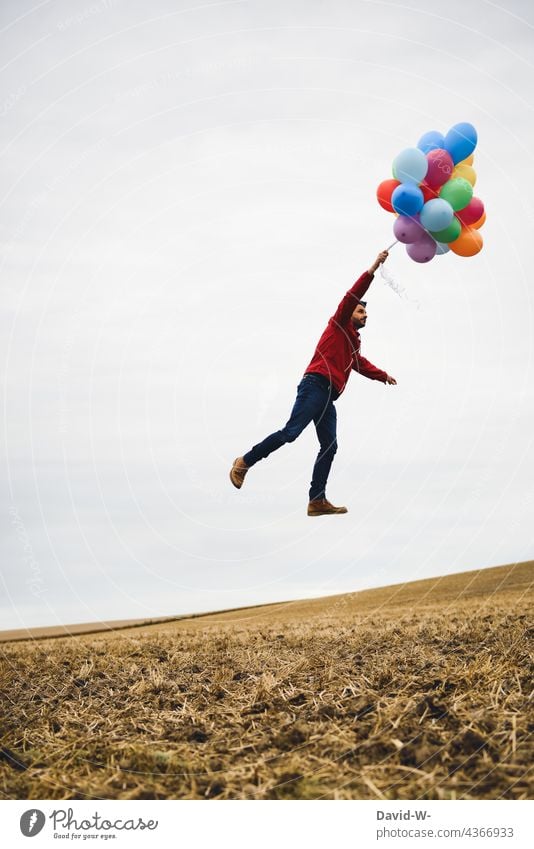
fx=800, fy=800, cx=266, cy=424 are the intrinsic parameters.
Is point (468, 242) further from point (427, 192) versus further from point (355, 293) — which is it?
point (355, 293)

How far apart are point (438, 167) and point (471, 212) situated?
62cm

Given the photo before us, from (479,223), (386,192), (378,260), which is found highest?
(386,192)

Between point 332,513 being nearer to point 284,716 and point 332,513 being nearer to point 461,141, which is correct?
point 284,716

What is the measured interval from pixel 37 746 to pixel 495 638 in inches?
167

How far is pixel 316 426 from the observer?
786 centimetres

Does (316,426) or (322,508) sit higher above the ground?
(316,426)

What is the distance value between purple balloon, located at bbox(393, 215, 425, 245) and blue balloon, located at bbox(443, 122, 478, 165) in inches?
28.5

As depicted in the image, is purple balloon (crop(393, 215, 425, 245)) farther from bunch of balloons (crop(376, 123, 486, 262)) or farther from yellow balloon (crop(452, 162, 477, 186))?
yellow balloon (crop(452, 162, 477, 186))

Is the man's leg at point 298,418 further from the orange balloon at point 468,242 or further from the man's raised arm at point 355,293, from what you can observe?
the orange balloon at point 468,242

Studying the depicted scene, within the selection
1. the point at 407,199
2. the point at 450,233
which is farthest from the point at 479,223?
the point at 407,199

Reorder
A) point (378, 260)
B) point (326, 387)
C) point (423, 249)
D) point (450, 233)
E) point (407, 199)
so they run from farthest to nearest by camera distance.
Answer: point (423, 249) → point (450, 233) → point (326, 387) → point (407, 199) → point (378, 260)

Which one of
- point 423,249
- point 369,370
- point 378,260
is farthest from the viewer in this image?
point 369,370

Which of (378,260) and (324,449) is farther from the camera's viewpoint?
(324,449)

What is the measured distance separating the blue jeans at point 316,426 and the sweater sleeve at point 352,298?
596 mm
